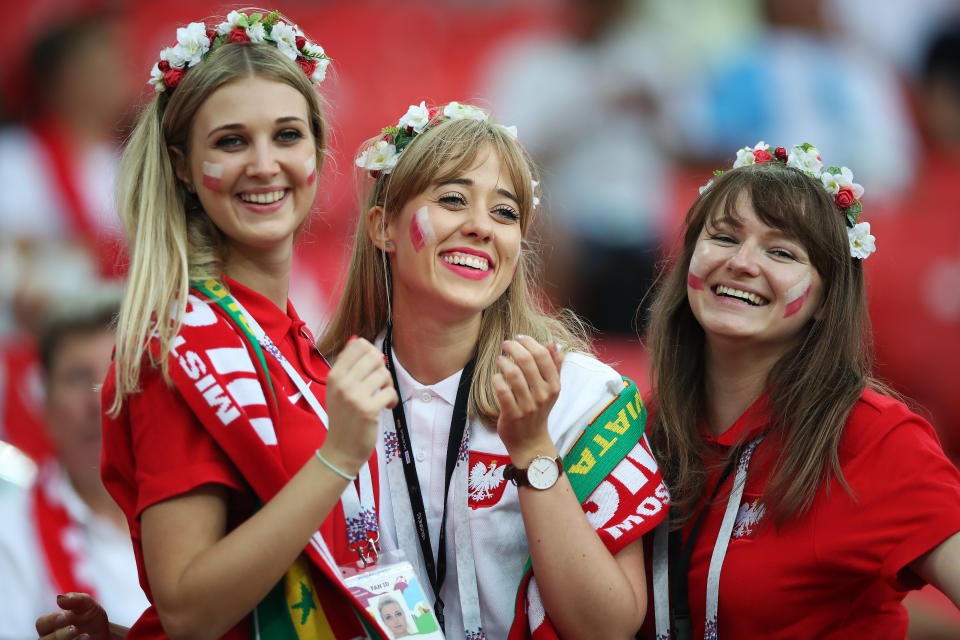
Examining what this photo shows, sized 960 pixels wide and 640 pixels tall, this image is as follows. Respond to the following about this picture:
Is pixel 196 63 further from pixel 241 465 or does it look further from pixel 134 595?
pixel 134 595

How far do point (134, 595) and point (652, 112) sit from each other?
14.0 feet

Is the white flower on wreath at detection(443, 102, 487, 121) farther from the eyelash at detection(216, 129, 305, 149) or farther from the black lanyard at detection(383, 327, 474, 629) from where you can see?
the black lanyard at detection(383, 327, 474, 629)

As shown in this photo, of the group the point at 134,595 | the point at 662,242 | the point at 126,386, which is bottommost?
the point at 134,595

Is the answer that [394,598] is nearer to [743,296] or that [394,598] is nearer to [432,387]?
[432,387]

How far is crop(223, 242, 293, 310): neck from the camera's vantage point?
2707 millimetres

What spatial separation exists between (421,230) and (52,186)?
3904 mm

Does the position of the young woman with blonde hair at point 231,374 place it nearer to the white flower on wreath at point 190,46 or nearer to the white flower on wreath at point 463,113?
the white flower on wreath at point 190,46

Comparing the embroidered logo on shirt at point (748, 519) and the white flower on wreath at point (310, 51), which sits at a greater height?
the white flower on wreath at point (310, 51)

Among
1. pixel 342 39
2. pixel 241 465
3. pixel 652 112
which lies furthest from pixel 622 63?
pixel 241 465

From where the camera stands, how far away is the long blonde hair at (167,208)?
2.43 metres

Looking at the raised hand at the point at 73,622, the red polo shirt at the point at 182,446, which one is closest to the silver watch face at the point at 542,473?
the red polo shirt at the point at 182,446

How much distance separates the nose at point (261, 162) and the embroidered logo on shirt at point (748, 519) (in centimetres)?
152

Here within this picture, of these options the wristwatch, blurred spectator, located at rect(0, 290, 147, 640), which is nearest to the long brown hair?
the wristwatch

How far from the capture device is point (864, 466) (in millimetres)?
2803
